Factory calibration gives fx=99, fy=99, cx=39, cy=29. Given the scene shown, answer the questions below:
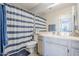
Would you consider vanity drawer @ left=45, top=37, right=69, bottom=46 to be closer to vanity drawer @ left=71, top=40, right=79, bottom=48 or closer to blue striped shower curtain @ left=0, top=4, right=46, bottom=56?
vanity drawer @ left=71, top=40, right=79, bottom=48

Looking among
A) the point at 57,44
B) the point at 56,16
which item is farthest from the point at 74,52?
the point at 56,16

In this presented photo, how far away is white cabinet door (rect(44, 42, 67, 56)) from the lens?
160 cm

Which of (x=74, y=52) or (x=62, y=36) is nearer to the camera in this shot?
(x=74, y=52)

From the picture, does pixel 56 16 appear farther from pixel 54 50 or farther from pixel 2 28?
pixel 2 28

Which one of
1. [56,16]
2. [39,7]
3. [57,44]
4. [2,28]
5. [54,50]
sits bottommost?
[54,50]

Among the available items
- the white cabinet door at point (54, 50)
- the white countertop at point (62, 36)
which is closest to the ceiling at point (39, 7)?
the white countertop at point (62, 36)

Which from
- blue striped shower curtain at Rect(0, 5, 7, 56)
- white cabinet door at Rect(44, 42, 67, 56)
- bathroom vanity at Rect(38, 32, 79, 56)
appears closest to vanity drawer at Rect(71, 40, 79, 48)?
bathroom vanity at Rect(38, 32, 79, 56)

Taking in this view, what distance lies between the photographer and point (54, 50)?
1.68 meters

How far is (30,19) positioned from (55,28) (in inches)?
19.1

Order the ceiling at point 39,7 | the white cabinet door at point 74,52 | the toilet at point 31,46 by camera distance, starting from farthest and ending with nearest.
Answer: the toilet at point 31,46, the ceiling at point 39,7, the white cabinet door at point 74,52

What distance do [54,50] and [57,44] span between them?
12 centimetres

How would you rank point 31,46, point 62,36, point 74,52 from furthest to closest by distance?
1. point 31,46
2. point 62,36
3. point 74,52

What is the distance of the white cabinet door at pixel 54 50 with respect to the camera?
1597 mm

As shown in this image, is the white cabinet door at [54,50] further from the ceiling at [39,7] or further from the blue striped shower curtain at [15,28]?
the ceiling at [39,7]
